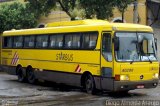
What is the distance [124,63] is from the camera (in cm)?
1622

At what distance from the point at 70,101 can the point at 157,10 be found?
63.7ft

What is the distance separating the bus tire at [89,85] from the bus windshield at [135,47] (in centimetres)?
177

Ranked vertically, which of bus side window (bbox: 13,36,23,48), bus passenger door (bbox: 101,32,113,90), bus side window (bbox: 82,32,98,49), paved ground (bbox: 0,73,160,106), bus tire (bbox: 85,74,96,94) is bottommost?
paved ground (bbox: 0,73,160,106)

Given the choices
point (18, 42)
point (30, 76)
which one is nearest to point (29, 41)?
point (18, 42)

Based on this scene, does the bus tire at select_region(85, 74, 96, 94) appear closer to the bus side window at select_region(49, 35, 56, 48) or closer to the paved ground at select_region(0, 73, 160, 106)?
the paved ground at select_region(0, 73, 160, 106)

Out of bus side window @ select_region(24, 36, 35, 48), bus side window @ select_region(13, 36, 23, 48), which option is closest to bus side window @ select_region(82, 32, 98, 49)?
bus side window @ select_region(24, 36, 35, 48)

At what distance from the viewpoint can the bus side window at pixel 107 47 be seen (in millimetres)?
16562

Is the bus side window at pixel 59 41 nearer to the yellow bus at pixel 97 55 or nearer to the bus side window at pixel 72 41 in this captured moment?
the yellow bus at pixel 97 55

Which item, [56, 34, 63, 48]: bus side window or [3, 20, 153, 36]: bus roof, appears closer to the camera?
[3, 20, 153, 36]: bus roof

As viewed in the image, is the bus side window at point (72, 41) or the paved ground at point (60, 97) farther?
the bus side window at point (72, 41)

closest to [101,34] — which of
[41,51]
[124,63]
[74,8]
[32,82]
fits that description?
[124,63]

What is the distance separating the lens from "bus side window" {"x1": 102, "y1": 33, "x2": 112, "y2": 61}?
16562 mm

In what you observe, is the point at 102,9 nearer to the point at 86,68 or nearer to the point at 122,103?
the point at 86,68

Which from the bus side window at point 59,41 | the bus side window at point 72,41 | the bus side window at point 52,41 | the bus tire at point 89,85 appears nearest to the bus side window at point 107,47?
the bus tire at point 89,85
